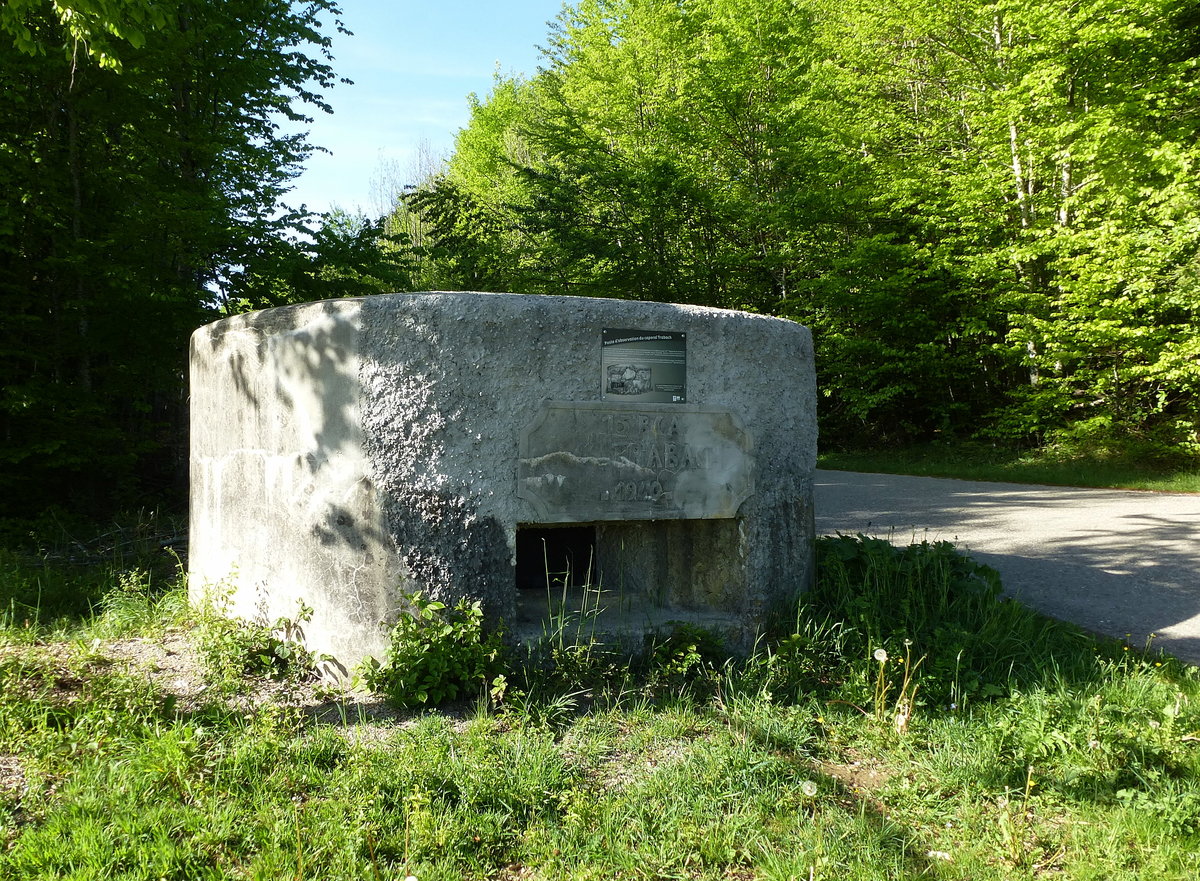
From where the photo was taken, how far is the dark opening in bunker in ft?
15.2

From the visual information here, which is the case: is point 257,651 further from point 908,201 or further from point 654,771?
point 908,201

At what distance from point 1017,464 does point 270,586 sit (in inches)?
510

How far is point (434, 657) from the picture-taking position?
132 inches

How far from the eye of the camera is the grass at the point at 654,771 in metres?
2.46

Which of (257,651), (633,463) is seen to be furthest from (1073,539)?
(257,651)

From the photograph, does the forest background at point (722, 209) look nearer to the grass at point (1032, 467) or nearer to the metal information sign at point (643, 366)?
the grass at point (1032, 467)

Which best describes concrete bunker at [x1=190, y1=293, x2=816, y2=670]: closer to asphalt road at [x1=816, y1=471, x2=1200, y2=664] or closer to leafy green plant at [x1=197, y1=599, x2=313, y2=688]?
leafy green plant at [x1=197, y1=599, x2=313, y2=688]

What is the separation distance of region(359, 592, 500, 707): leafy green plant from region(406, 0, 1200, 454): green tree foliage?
11947mm

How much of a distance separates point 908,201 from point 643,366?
43.1 ft

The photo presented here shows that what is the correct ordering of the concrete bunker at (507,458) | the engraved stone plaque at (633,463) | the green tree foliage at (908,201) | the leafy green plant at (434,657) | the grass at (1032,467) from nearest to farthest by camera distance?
the leafy green plant at (434,657) < the concrete bunker at (507,458) < the engraved stone plaque at (633,463) < the grass at (1032,467) < the green tree foliage at (908,201)

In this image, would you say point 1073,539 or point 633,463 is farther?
point 1073,539

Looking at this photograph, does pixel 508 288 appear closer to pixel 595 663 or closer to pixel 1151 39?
pixel 1151 39

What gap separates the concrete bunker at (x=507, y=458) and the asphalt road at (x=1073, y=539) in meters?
1.94

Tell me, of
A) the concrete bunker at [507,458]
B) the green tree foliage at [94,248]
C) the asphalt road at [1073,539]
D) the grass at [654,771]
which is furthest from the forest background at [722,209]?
the grass at [654,771]
